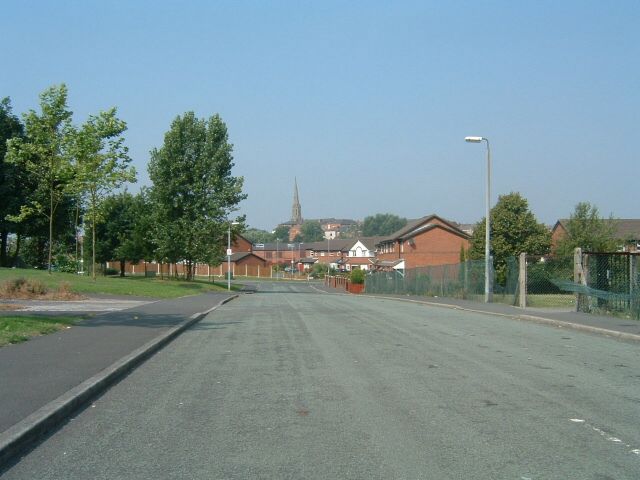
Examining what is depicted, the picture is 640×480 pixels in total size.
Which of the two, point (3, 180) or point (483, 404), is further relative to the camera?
point (3, 180)

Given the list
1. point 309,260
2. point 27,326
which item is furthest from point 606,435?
point 309,260

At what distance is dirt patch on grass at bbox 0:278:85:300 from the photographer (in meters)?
25.5

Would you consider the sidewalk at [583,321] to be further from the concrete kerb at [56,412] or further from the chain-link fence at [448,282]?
the concrete kerb at [56,412]

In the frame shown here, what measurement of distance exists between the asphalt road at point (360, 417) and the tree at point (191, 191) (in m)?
41.0

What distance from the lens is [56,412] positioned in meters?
7.32

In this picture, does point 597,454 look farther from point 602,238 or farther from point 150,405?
point 602,238

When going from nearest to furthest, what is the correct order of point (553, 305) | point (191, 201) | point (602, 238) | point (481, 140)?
point (553, 305) < point (481, 140) < point (602, 238) < point (191, 201)

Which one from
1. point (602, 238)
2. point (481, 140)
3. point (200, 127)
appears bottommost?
point (602, 238)

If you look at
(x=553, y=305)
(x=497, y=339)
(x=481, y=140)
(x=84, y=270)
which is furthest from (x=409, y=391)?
(x=84, y=270)

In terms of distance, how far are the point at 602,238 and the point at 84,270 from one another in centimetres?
4705

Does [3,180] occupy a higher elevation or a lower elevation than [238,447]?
higher

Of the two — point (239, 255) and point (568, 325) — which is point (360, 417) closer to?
point (568, 325)

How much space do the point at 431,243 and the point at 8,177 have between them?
153ft

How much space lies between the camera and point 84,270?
67750 mm
